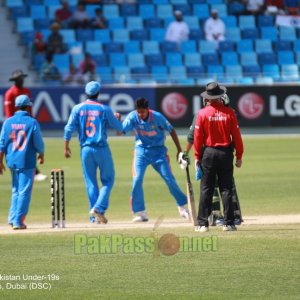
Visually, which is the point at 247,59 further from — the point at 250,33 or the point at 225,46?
the point at 250,33

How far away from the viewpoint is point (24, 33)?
3653 cm

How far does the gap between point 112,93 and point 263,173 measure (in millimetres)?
10815

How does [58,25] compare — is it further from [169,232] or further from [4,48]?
[169,232]

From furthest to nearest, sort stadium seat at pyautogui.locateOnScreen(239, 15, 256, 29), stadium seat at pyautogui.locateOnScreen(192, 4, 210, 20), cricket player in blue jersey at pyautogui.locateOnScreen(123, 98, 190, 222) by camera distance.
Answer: stadium seat at pyautogui.locateOnScreen(239, 15, 256, 29), stadium seat at pyautogui.locateOnScreen(192, 4, 210, 20), cricket player in blue jersey at pyautogui.locateOnScreen(123, 98, 190, 222)

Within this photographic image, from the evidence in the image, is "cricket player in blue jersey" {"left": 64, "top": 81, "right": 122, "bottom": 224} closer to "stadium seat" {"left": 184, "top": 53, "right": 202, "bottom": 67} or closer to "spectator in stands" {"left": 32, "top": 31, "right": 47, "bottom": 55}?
"spectator in stands" {"left": 32, "top": 31, "right": 47, "bottom": 55}

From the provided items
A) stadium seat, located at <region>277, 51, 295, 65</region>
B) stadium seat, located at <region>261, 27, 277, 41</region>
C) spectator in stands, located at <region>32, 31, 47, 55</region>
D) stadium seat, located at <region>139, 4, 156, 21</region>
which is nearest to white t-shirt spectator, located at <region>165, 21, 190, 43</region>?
stadium seat, located at <region>139, 4, 156, 21</region>

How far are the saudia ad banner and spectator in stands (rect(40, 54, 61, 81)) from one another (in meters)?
0.49

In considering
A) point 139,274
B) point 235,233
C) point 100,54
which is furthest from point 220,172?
point 100,54

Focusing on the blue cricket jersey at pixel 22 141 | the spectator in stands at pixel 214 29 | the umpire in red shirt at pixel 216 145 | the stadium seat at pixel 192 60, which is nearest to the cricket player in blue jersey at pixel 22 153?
the blue cricket jersey at pixel 22 141

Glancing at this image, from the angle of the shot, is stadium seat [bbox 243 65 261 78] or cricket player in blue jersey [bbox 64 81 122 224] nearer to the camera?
cricket player in blue jersey [bbox 64 81 122 224]

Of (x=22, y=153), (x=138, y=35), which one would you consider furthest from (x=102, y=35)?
(x=22, y=153)

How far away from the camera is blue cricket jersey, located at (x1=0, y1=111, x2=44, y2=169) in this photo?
16078 mm

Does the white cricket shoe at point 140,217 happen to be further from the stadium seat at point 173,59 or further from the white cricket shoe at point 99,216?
the stadium seat at point 173,59

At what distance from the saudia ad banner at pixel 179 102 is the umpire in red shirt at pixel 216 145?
20.0m
